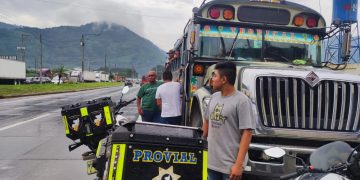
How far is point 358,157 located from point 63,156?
7.42 m

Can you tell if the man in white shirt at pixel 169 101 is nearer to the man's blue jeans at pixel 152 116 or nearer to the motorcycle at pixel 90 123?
the man's blue jeans at pixel 152 116

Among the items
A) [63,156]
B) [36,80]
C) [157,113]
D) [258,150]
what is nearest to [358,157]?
[258,150]

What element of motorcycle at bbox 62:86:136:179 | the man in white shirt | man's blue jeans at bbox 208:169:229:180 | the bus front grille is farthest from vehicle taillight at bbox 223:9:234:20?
man's blue jeans at bbox 208:169:229:180

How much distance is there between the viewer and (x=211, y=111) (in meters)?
4.47

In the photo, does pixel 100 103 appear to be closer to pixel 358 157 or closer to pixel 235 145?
pixel 235 145

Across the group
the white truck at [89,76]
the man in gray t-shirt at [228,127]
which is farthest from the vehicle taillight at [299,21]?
the white truck at [89,76]

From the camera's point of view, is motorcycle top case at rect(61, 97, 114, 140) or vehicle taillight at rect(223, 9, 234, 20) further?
vehicle taillight at rect(223, 9, 234, 20)

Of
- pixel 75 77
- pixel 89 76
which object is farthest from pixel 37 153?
pixel 89 76

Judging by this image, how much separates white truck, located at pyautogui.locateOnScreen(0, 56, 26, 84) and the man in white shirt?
47.9 metres

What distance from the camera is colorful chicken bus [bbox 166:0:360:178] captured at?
19.1ft

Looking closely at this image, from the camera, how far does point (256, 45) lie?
820 centimetres

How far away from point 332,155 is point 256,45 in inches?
207

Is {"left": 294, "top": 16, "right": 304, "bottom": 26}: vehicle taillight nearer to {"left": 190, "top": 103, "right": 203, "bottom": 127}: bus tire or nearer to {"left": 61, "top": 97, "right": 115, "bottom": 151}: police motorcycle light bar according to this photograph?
{"left": 190, "top": 103, "right": 203, "bottom": 127}: bus tire

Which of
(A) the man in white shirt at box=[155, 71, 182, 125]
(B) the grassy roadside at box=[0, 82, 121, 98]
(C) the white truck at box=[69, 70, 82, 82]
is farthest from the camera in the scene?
(C) the white truck at box=[69, 70, 82, 82]
